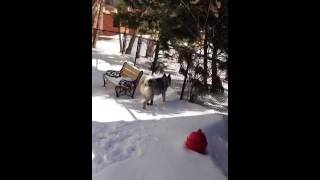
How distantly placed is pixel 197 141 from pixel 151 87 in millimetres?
351

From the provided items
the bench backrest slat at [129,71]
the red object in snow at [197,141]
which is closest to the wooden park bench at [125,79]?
the bench backrest slat at [129,71]

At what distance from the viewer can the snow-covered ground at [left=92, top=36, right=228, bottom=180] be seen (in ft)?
5.29

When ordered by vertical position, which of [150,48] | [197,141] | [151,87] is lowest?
[197,141]

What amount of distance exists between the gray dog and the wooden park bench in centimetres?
4

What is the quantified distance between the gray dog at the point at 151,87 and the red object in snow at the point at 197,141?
26 centimetres

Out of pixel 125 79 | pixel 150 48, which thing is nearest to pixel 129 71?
pixel 125 79

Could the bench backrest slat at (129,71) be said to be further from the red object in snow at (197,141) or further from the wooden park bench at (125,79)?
the red object in snow at (197,141)

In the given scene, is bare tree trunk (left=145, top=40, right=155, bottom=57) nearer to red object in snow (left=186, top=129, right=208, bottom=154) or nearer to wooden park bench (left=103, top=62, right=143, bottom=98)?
wooden park bench (left=103, top=62, right=143, bottom=98)

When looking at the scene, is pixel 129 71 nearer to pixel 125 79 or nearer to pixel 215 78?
pixel 125 79

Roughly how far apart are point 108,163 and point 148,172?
0.19 meters

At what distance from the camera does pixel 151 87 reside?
1767 mm

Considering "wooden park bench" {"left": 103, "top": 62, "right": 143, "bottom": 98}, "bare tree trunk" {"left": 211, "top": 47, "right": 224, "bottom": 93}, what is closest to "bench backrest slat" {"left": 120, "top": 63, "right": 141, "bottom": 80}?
"wooden park bench" {"left": 103, "top": 62, "right": 143, "bottom": 98}
